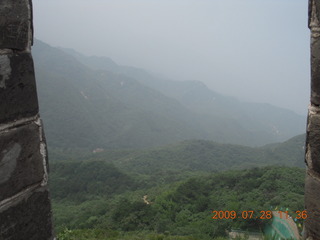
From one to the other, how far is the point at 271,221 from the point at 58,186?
25.0 m

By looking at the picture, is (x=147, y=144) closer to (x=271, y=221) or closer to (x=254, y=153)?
(x=254, y=153)

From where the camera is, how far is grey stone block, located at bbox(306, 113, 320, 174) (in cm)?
170

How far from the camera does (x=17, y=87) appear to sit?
58.4 inches

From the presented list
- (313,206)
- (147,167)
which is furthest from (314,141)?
(147,167)

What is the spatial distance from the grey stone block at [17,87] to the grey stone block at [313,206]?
5.30 feet

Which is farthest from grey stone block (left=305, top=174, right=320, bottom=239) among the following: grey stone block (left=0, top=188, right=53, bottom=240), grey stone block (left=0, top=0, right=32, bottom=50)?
grey stone block (left=0, top=0, right=32, bottom=50)

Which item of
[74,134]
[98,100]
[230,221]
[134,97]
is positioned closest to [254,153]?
[74,134]

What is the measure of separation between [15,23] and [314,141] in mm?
1684

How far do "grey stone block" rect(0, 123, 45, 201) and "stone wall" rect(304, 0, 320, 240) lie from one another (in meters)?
1.51

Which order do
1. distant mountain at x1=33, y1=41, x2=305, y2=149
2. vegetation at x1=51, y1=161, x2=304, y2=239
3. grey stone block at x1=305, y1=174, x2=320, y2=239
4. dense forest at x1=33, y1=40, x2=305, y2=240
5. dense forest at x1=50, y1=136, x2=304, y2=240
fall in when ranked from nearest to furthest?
grey stone block at x1=305, y1=174, x2=320, y2=239 → dense forest at x1=50, y1=136, x2=304, y2=240 → vegetation at x1=51, y1=161, x2=304, y2=239 → dense forest at x1=33, y1=40, x2=305, y2=240 → distant mountain at x1=33, y1=41, x2=305, y2=149

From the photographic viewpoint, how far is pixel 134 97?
153 metres

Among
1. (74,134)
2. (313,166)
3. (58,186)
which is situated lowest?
(74,134)

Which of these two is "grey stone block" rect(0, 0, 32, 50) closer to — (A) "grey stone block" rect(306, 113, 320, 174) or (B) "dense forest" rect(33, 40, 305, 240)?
(A) "grey stone block" rect(306, 113, 320, 174)

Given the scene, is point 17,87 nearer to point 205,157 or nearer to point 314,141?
point 314,141
